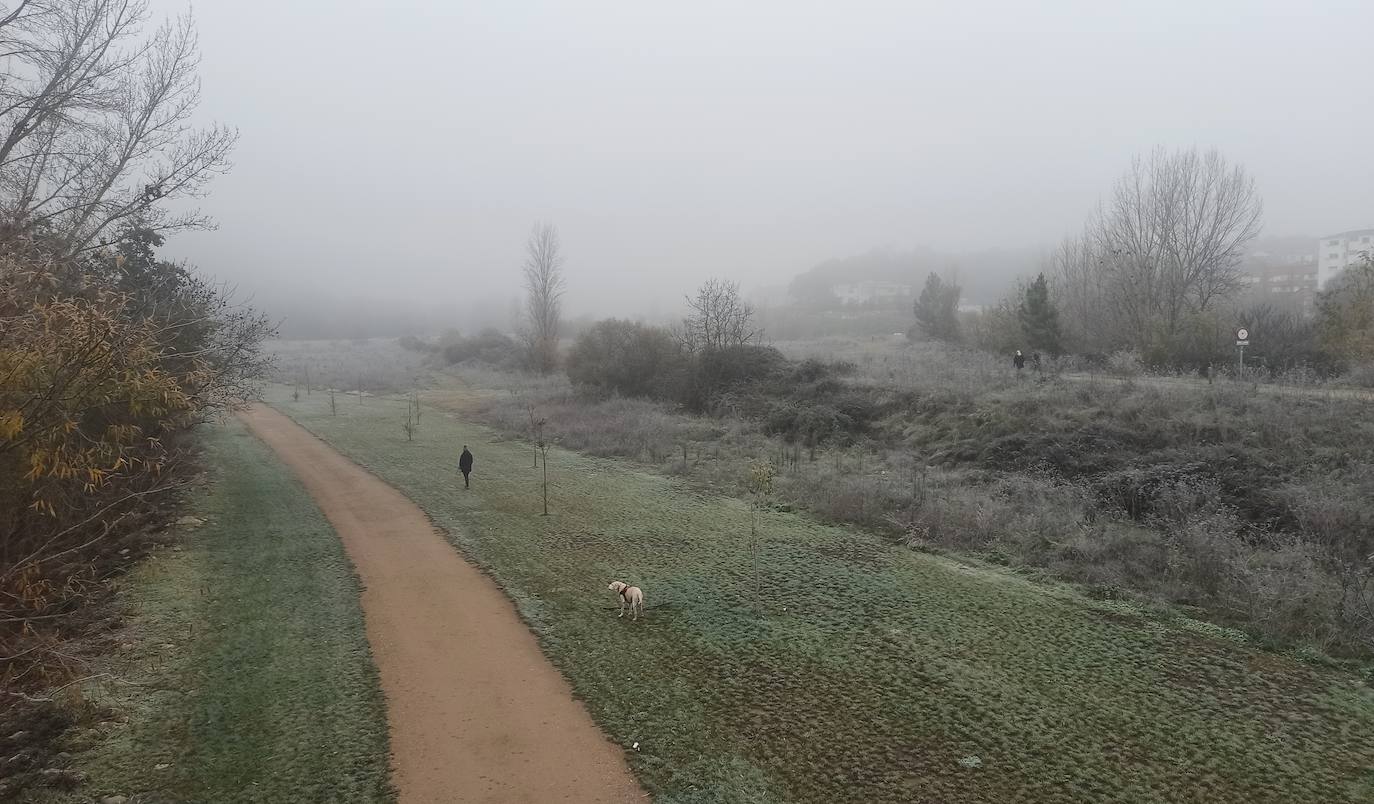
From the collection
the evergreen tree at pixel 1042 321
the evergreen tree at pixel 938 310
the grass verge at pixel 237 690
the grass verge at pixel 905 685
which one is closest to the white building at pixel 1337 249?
the evergreen tree at pixel 938 310

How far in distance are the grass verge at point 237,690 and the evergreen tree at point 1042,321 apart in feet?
111

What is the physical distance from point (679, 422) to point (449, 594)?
61.5 feet

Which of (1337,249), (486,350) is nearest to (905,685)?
(486,350)

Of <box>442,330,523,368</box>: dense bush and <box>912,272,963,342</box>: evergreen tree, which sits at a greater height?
<box>912,272,963,342</box>: evergreen tree

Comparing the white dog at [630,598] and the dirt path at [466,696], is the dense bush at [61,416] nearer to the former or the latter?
the dirt path at [466,696]

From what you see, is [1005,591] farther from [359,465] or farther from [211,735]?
[359,465]

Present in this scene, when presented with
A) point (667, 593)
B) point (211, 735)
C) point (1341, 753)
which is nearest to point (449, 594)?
point (667, 593)

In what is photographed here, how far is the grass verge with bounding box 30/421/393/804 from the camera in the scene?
18.9 ft

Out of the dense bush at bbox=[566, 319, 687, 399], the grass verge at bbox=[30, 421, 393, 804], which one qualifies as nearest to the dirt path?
the grass verge at bbox=[30, 421, 393, 804]

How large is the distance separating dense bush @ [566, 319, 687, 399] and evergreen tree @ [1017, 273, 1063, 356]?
17.9 metres

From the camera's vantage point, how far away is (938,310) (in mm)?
54531

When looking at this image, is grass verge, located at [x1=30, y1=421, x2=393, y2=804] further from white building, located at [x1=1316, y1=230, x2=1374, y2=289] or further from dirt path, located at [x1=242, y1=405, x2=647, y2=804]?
white building, located at [x1=1316, y1=230, x2=1374, y2=289]

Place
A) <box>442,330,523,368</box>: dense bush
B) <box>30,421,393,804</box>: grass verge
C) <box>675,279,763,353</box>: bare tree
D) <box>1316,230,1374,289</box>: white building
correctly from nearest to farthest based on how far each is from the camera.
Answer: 1. <box>30,421,393,804</box>: grass verge
2. <box>675,279,763,353</box>: bare tree
3. <box>442,330,523,368</box>: dense bush
4. <box>1316,230,1374,289</box>: white building

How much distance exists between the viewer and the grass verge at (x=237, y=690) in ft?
18.9
